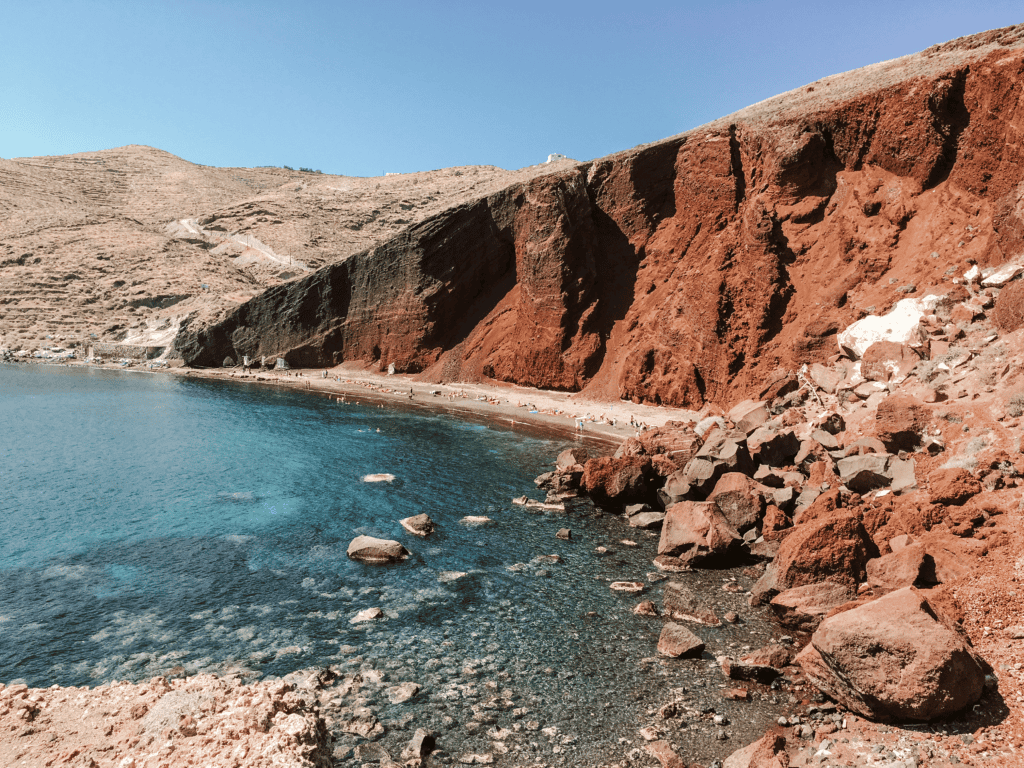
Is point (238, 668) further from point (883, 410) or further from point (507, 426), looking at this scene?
point (507, 426)

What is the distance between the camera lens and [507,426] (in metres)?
51.1

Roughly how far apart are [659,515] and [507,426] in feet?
81.5

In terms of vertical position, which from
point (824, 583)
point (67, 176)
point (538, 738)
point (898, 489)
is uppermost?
point (67, 176)

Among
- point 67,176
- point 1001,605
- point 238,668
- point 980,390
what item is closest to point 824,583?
point 1001,605

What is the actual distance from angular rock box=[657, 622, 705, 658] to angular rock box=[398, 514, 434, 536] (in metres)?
12.3

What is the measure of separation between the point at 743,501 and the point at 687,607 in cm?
723

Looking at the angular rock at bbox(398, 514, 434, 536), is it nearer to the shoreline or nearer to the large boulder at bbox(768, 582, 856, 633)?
the large boulder at bbox(768, 582, 856, 633)

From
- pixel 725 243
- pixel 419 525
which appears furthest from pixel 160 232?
pixel 419 525

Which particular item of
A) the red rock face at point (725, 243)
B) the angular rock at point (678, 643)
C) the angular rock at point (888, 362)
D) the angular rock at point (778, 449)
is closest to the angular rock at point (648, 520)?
the angular rock at point (778, 449)

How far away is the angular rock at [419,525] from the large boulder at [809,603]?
14.7 meters

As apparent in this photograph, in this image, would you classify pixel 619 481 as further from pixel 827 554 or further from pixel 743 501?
pixel 827 554

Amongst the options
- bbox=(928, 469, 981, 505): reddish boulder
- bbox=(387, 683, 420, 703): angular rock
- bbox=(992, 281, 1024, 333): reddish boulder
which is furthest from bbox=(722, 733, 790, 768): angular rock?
bbox=(992, 281, 1024, 333): reddish boulder

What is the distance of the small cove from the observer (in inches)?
582

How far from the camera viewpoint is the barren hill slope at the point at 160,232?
10788 centimetres
